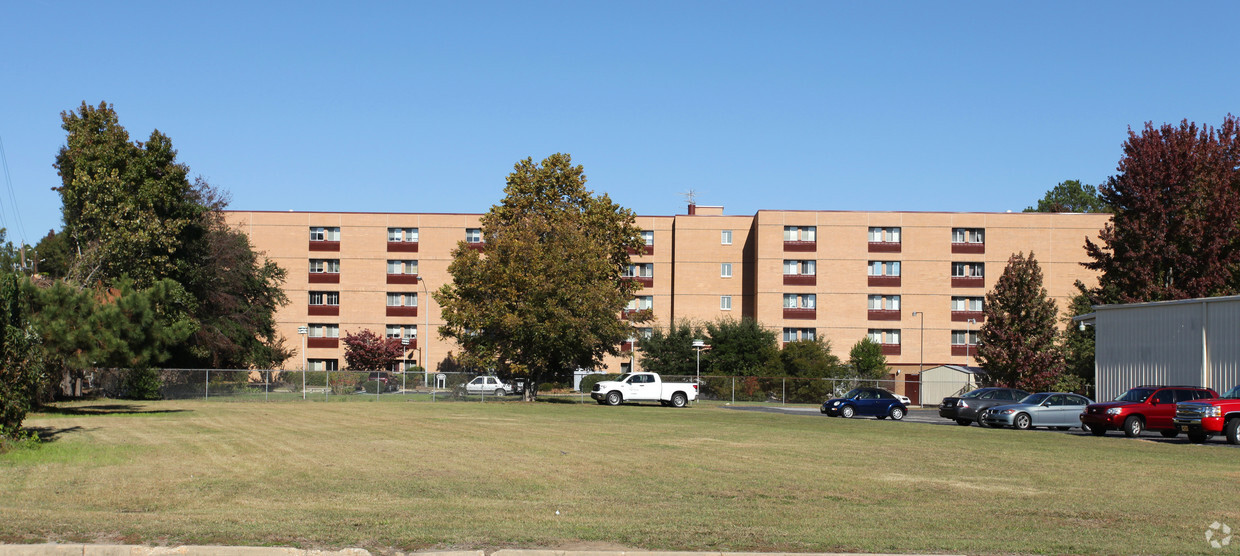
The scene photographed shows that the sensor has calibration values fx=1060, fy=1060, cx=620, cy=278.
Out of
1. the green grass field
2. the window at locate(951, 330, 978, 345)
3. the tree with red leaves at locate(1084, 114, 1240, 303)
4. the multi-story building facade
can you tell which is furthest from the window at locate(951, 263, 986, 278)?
the green grass field

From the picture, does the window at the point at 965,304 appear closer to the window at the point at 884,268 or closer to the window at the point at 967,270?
the window at the point at 967,270

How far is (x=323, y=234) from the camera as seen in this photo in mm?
83625

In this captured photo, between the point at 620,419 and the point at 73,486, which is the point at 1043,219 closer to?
the point at 620,419

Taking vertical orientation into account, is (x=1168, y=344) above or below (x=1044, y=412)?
above

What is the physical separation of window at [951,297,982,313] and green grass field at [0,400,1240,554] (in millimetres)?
54432

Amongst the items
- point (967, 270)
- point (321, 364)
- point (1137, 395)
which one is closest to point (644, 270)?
point (967, 270)

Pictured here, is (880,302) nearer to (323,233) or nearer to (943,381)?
(943,381)

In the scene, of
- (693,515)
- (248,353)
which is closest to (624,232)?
(248,353)

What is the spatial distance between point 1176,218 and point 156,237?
44.8 m

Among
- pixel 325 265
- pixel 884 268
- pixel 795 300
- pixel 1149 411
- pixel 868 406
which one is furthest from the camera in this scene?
pixel 325 265

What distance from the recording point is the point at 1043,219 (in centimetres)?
7956

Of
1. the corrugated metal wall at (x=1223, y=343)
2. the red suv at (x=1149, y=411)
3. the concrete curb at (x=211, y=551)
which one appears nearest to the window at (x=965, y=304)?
the corrugated metal wall at (x=1223, y=343)

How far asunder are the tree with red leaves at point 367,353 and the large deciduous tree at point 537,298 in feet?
83.7

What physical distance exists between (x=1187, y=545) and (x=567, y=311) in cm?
4018
